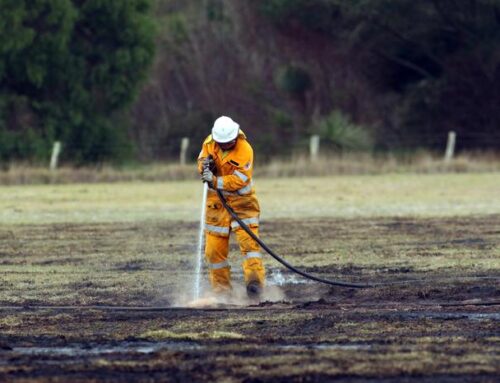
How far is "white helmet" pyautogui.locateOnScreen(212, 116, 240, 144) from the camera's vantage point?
12.7 metres

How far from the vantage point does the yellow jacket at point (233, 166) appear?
1279 cm

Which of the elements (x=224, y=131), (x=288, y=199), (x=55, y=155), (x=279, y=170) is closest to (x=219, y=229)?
(x=224, y=131)

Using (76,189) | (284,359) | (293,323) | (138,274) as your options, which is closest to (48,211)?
(76,189)

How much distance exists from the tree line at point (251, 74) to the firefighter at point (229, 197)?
88.3ft

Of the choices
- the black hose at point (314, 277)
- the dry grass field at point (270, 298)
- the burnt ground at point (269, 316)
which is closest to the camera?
the burnt ground at point (269, 316)

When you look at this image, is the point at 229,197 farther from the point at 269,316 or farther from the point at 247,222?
the point at 269,316

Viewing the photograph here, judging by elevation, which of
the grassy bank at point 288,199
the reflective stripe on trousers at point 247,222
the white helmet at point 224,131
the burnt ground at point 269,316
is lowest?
the burnt ground at point 269,316

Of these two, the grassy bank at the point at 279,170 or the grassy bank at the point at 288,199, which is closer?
the grassy bank at the point at 288,199

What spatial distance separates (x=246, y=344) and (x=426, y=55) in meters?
38.7

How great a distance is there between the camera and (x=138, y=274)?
15156mm

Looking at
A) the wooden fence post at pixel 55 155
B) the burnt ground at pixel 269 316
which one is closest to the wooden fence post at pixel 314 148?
the wooden fence post at pixel 55 155

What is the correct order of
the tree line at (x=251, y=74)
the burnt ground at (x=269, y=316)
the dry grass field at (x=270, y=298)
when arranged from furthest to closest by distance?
the tree line at (x=251, y=74) → the dry grass field at (x=270, y=298) → the burnt ground at (x=269, y=316)

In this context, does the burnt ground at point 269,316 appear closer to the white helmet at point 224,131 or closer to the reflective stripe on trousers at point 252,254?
the reflective stripe on trousers at point 252,254

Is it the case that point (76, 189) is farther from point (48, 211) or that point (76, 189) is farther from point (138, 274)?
point (138, 274)
